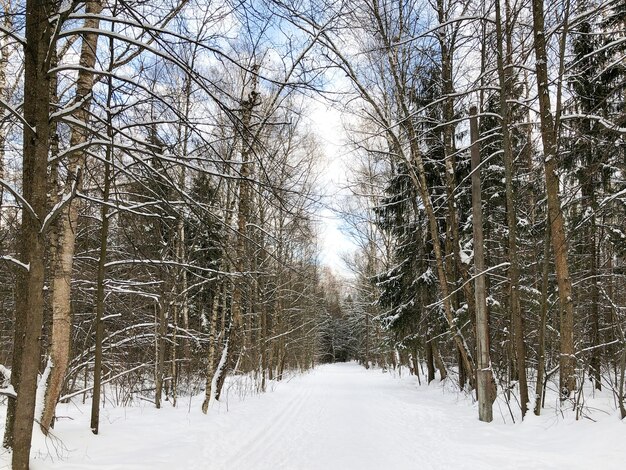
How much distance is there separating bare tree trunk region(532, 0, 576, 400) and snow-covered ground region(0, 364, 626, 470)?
0.85m

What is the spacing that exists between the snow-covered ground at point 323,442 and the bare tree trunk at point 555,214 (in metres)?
0.85

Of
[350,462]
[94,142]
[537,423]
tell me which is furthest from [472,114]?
[94,142]

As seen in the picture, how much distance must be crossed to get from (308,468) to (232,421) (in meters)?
3.39

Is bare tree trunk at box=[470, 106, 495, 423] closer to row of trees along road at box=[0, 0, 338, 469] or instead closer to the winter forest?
the winter forest

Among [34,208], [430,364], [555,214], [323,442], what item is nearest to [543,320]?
[555,214]

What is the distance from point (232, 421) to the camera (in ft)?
27.1

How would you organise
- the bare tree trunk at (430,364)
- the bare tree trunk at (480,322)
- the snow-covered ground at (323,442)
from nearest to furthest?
the snow-covered ground at (323,442) → the bare tree trunk at (480,322) → the bare tree trunk at (430,364)

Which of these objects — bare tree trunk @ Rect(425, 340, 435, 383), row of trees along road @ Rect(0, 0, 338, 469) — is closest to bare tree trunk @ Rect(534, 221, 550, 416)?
row of trees along road @ Rect(0, 0, 338, 469)

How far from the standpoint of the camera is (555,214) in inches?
280

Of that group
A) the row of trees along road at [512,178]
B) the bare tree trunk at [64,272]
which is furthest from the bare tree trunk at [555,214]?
the bare tree trunk at [64,272]

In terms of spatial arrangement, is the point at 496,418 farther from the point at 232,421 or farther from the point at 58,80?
the point at 58,80

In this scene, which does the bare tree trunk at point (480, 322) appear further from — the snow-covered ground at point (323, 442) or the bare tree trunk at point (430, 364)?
the bare tree trunk at point (430, 364)

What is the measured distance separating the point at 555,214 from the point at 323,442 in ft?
17.3

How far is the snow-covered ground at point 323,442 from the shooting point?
5016 mm
